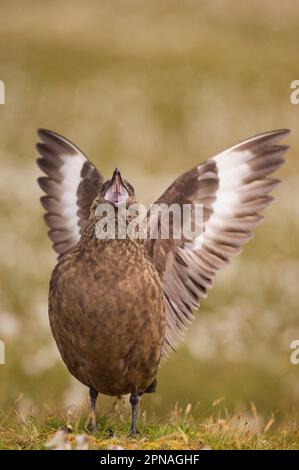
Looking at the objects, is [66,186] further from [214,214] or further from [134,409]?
[134,409]

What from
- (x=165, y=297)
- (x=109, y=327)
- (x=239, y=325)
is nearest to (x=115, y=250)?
(x=109, y=327)

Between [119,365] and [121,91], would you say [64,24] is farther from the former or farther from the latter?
[119,365]

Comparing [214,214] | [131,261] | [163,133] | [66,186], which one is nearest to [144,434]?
[131,261]

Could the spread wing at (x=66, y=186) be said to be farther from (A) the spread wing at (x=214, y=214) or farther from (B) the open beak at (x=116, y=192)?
(B) the open beak at (x=116, y=192)

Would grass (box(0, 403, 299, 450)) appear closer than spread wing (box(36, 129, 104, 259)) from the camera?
Yes

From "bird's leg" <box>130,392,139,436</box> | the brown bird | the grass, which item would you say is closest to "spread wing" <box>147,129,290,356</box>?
the brown bird

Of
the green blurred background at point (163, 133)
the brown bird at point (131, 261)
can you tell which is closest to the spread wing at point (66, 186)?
the brown bird at point (131, 261)

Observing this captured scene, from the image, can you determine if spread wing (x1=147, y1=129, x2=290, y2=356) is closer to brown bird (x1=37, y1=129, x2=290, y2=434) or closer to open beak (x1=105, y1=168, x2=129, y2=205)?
brown bird (x1=37, y1=129, x2=290, y2=434)
